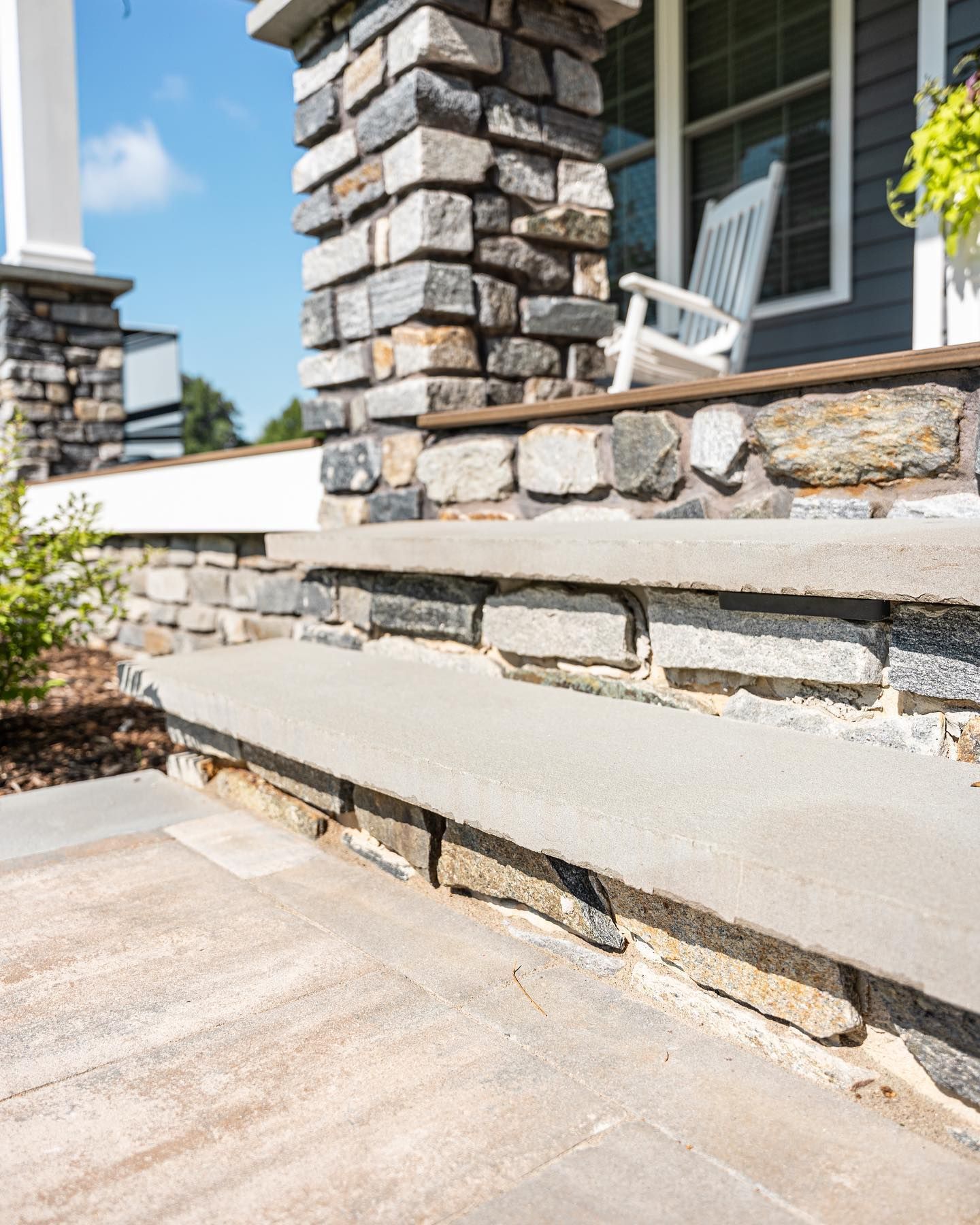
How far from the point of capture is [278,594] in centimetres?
363

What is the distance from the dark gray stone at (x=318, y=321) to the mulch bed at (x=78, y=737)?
4.57 feet

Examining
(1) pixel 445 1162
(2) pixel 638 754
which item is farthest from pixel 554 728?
(1) pixel 445 1162

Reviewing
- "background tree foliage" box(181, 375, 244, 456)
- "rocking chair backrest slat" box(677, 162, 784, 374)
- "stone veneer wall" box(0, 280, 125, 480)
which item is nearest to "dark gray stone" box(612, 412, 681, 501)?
"rocking chair backrest slat" box(677, 162, 784, 374)

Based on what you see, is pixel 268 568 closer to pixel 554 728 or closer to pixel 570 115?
pixel 570 115

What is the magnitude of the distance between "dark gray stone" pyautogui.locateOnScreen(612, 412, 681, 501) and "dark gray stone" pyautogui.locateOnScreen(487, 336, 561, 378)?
0.73 m

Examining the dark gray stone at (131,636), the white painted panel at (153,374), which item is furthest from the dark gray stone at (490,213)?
the white painted panel at (153,374)

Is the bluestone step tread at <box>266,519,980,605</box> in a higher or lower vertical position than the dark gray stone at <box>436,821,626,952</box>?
higher

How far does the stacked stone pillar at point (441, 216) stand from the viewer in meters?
2.74

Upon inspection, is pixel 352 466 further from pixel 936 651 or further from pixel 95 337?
pixel 95 337

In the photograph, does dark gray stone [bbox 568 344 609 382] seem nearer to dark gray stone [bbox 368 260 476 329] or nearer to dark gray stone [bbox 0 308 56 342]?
dark gray stone [bbox 368 260 476 329]

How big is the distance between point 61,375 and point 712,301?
162 inches

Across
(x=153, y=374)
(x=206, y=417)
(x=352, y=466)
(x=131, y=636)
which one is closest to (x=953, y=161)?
(x=352, y=466)

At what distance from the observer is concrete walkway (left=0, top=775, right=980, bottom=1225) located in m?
1.06

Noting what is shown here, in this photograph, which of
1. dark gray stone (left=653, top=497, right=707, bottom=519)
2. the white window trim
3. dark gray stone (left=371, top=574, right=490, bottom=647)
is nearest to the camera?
dark gray stone (left=653, top=497, right=707, bottom=519)
